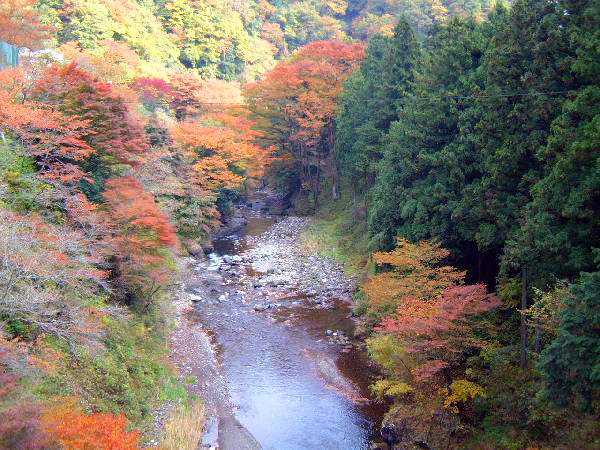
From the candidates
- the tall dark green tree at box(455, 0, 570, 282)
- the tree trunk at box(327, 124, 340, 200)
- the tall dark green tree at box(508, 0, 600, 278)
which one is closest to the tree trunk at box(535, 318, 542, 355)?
the tall dark green tree at box(508, 0, 600, 278)

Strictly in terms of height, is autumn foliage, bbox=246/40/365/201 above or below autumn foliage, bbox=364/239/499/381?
above

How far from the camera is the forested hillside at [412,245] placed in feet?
31.9

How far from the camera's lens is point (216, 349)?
19.1 m

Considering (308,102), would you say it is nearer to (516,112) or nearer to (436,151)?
(436,151)

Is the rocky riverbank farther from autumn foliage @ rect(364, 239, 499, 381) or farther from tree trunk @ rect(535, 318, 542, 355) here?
tree trunk @ rect(535, 318, 542, 355)

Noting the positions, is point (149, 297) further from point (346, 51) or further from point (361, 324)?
point (346, 51)

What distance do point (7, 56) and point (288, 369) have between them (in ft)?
55.3

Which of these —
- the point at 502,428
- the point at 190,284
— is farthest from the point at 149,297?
the point at 502,428

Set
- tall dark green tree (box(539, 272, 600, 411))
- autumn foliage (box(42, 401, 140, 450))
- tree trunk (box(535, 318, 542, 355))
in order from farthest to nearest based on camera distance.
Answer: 1. tree trunk (box(535, 318, 542, 355))
2. tall dark green tree (box(539, 272, 600, 411))
3. autumn foliage (box(42, 401, 140, 450))

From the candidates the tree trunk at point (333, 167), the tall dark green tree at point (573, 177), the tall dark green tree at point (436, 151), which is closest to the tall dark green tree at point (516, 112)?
the tall dark green tree at point (573, 177)

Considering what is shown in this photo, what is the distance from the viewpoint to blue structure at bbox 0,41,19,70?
20672mm

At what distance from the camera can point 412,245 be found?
16.4m

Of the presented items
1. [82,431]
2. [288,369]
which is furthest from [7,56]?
[82,431]

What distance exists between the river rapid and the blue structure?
12.0 meters
